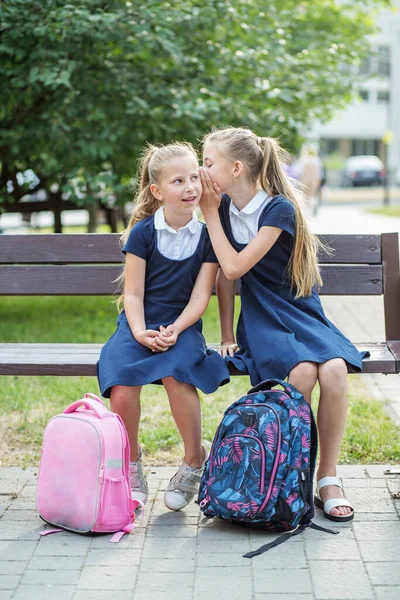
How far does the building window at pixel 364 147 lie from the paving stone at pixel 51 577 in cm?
5623

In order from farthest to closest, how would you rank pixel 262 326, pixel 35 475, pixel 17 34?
pixel 17 34
pixel 35 475
pixel 262 326

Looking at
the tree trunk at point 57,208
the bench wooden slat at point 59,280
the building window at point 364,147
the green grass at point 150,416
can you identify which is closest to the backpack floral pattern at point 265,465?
the green grass at point 150,416

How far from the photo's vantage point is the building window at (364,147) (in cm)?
5744

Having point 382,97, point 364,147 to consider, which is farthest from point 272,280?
point 364,147

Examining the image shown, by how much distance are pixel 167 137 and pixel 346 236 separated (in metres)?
3.88

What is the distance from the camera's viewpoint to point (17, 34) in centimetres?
691

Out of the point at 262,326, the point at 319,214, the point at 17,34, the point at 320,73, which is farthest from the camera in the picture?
the point at 319,214

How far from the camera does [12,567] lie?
125 inches

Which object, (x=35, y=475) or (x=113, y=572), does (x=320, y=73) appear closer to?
(x=35, y=475)

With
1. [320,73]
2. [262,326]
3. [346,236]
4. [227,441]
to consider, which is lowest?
[227,441]

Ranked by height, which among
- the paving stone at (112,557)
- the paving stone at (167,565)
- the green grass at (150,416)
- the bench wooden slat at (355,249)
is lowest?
the paving stone at (167,565)

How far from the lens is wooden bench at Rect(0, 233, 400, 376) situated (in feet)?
13.7

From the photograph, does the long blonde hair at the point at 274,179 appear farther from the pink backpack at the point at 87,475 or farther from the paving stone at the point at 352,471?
the pink backpack at the point at 87,475

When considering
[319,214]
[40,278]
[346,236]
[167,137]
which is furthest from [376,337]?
[319,214]
